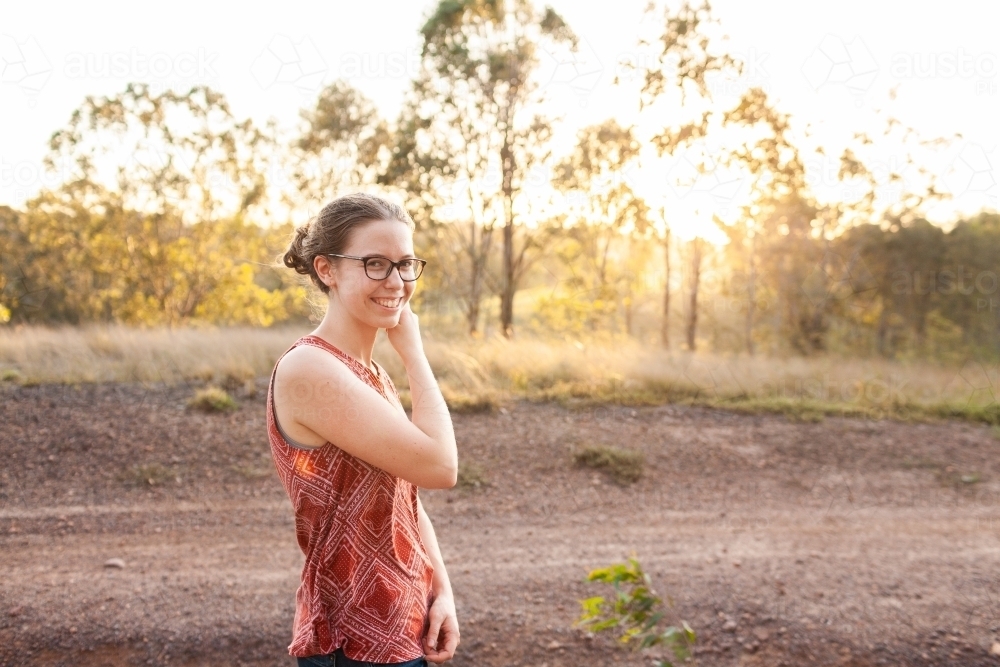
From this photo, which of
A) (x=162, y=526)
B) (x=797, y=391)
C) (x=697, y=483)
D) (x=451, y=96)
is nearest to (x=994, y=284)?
(x=797, y=391)

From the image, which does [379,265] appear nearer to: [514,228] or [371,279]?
[371,279]

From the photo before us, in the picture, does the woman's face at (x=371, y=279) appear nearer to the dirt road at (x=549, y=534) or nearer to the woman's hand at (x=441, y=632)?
the woman's hand at (x=441, y=632)

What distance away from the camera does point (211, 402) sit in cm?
749

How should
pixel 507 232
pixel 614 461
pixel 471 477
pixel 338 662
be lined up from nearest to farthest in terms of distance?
pixel 338 662, pixel 471 477, pixel 614 461, pixel 507 232

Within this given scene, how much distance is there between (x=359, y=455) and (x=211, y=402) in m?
6.67

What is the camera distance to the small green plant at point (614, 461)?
646cm

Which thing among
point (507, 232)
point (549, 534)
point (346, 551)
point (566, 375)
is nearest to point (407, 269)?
point (346, 551)

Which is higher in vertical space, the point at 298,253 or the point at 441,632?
the point at 298,253

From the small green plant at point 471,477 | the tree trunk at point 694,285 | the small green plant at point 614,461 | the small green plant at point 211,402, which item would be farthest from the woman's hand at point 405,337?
the tree trunk at point 694,285

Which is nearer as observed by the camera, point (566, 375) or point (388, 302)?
point (388, 302)

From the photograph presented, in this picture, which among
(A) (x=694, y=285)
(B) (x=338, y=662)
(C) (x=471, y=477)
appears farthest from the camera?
(A) (x=694, y=285)

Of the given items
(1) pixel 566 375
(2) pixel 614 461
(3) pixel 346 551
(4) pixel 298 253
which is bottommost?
(2) pixel 614 461

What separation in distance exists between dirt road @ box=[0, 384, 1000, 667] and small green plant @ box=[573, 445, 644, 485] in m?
0.11

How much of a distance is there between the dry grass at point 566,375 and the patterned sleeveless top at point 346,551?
5.88m
